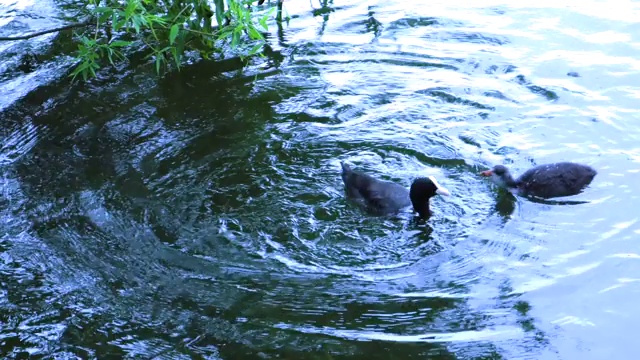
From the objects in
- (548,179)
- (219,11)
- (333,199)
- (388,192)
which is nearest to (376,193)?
(388,192)

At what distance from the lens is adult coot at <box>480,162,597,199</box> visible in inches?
292

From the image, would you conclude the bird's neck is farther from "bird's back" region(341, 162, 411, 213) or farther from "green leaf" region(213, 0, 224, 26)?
"green leaf" region(213, 0, 224, 26)

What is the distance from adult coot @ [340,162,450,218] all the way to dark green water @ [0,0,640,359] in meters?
0.14

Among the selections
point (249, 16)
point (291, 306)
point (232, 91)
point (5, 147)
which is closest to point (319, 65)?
point (232, 91)

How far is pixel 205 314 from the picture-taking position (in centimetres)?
627

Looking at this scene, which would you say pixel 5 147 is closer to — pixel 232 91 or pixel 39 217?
pixel 39 217

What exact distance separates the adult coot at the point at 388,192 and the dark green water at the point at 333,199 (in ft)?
0.46

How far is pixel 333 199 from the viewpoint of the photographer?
25.3 ft

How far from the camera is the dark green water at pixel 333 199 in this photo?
6090 millimetres

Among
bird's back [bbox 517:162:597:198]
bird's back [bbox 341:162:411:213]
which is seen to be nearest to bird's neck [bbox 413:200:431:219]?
bird's back [bbox 341:162:411:213]

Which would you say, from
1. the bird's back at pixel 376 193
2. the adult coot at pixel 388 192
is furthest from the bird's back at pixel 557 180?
the bird's back at pixel 376 193

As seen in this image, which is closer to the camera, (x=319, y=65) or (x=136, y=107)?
(x=136, y=107)

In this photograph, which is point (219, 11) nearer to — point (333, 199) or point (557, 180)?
point (333, 199)

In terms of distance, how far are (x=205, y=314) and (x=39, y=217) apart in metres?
2.32
